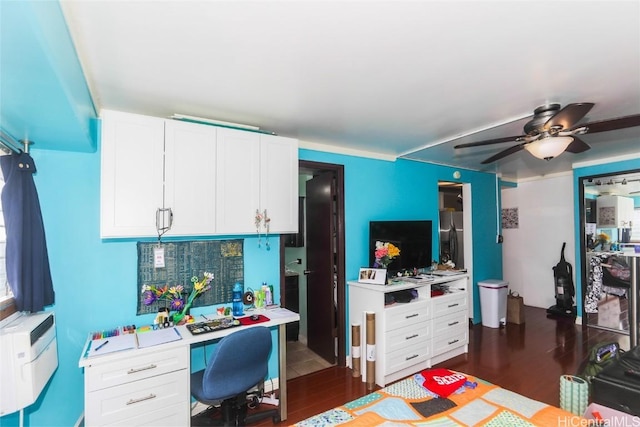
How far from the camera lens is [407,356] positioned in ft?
10.4

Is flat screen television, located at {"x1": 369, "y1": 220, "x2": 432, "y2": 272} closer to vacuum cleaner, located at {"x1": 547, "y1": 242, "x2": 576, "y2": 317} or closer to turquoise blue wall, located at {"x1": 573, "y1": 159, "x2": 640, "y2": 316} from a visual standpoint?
turquoise blue wall, located at {"x1": 573, "y1": 159, "x2": 640, "y2": 316}

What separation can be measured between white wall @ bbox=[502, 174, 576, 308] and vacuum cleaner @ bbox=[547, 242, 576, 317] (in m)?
0.23

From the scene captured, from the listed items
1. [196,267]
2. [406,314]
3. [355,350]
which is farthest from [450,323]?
[196,267]

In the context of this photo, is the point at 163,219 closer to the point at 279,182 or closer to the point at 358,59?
the point at 279,182

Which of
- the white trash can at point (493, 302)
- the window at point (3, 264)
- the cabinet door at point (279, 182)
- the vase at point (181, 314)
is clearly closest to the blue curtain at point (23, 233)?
the window at point (3, 264)

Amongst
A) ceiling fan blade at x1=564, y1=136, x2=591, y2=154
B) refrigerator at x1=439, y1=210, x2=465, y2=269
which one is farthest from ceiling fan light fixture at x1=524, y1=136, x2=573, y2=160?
refrigerator at x1=439, y1=210, x2=465, y2=269

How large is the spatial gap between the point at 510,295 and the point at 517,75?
4107 millimetres

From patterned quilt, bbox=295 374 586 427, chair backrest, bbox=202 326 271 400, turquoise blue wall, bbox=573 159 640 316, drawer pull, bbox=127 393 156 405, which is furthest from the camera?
turquoise blue wall, bbox=573 159 640 316

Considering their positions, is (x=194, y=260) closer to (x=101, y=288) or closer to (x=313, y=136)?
(x=101, y=288)

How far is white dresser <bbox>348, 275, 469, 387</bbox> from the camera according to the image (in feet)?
10.0

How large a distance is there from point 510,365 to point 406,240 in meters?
1.72

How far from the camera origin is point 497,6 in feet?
4.22

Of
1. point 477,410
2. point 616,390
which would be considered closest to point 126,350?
point 477,410

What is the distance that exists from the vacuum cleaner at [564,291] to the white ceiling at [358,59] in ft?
11.5
